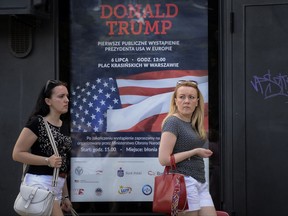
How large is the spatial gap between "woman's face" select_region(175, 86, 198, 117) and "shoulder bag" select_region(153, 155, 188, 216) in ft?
1.39

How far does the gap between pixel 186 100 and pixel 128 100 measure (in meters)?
2.47

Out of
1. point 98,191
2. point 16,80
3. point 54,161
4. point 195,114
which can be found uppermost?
point 16,80

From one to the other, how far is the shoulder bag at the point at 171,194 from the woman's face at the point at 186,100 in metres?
0.42

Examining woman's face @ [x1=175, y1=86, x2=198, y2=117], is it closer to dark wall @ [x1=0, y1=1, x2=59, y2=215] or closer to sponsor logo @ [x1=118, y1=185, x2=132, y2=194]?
sponsor logo @ [x1=118, y1=185, x2=132, y2=194]

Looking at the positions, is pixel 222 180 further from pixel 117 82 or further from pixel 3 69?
pixel 3 69

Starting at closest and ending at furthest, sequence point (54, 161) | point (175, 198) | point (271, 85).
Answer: point (175, 198) < point (54, 161) < point (271, 85)

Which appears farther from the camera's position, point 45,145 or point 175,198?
point 45,145

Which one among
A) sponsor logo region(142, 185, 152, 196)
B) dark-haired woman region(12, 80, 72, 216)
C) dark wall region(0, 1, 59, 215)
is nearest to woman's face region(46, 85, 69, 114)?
dark-haired woman region(12, 80, 72, 216)

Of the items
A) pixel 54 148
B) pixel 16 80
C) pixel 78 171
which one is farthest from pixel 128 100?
pixel 54 148

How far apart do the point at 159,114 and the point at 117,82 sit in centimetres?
65

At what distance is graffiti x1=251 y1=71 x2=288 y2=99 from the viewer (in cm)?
712

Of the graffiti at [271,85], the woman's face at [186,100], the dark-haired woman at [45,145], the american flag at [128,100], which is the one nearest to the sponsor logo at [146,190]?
the american flag at [128,100]

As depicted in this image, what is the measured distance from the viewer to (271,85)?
7.14m

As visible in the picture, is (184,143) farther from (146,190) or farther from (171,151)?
(146,190)
